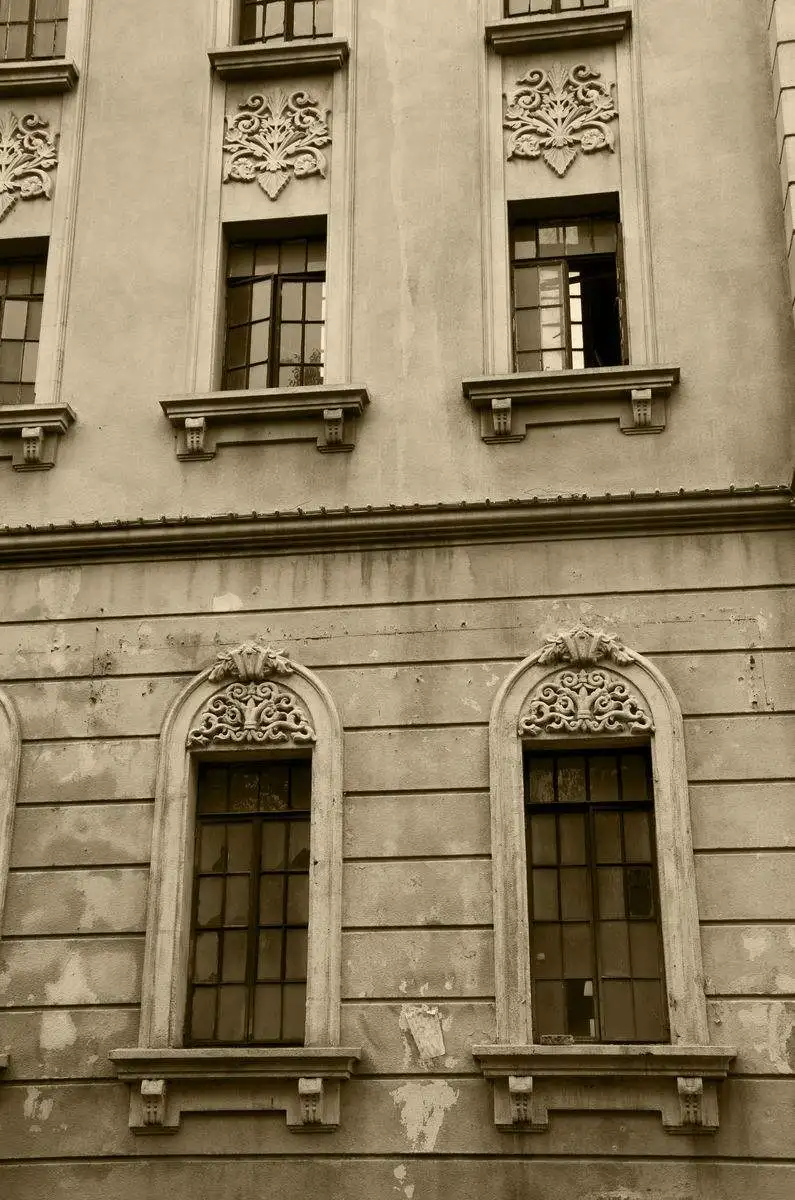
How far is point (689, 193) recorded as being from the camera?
13.4m

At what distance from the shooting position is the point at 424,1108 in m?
10.7

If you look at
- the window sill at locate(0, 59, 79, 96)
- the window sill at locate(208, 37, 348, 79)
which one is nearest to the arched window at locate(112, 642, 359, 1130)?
the window sill at locate(208, 37, 348, 79)

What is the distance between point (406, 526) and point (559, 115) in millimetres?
4610

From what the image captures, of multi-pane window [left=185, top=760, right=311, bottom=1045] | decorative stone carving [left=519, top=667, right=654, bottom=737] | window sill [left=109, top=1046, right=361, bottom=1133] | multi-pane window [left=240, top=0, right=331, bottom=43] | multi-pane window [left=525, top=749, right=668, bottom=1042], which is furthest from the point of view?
multi-pane window [left=240, top=0, right=331, bottom=43]

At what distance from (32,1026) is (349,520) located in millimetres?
4945

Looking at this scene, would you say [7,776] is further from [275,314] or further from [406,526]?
[275,314]

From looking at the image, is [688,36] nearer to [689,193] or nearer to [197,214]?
[689,193]

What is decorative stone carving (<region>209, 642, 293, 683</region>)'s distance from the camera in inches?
481

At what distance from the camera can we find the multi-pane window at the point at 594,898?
11.1 m

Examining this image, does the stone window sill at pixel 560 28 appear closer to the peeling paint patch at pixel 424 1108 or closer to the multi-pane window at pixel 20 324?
the multi-pane window at pixel 20 324

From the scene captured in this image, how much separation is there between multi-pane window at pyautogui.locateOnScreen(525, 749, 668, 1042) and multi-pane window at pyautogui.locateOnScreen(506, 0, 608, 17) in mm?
7836

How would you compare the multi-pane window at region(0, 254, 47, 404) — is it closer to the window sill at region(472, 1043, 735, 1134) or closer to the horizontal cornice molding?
the horizontal cornice molding

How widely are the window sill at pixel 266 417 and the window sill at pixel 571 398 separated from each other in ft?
3.74

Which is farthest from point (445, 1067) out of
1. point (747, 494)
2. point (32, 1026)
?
point (747, 494)
